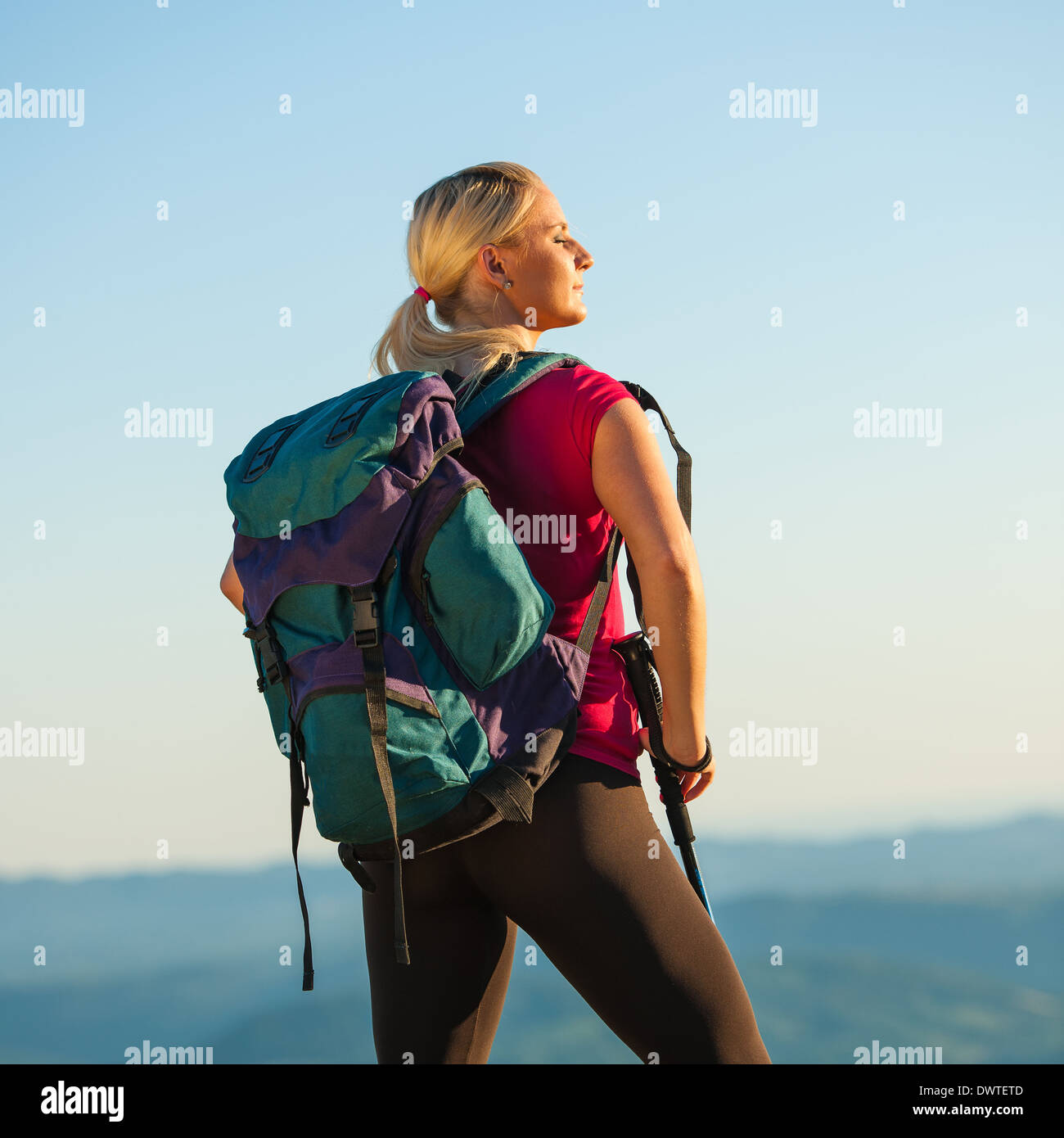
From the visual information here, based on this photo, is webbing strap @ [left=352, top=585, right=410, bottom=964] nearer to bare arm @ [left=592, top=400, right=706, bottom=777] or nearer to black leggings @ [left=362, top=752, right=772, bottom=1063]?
black leggings @ [left=362, top=752, right=772, bottom=1063]

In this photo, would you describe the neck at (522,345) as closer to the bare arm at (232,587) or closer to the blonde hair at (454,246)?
the blonde hair at (454,246)

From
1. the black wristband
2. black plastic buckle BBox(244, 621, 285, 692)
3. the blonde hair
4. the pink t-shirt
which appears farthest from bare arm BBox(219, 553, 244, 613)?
the black wristband

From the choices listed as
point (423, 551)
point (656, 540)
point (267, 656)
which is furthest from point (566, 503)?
point (267, 656)

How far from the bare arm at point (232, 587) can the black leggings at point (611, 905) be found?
2.46 feet

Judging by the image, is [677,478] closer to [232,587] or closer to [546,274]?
[546,274]

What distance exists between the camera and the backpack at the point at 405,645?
171cm

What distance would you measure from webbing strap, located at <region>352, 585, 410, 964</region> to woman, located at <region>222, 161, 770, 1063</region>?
5.9 inches

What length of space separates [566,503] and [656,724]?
424mm

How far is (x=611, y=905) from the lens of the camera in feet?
5.65

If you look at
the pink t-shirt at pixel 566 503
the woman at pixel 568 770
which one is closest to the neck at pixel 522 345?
the woman at pixel 568 770

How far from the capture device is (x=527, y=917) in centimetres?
178

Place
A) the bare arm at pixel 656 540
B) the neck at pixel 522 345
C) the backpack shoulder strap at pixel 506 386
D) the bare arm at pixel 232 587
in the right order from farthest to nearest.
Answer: the bare arm at pixel 232 587 < the neck at pixel 522 345 < the backpack shoulder strap at pixel 506 386 < the bare arm at pixel 656 540

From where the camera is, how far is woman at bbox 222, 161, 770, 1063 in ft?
5.67

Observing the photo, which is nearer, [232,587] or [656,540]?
[656,540]
